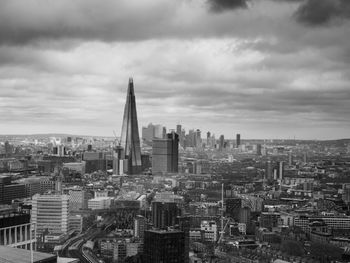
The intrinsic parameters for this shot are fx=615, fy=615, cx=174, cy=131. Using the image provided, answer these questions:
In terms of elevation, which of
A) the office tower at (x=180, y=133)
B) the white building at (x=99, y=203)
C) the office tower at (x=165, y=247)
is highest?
the office tower at (x=180, y=133)

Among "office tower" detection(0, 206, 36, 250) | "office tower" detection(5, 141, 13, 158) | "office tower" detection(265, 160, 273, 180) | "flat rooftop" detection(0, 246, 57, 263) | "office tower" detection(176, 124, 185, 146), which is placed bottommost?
"office tower" detection(0, 206, 36, 250)

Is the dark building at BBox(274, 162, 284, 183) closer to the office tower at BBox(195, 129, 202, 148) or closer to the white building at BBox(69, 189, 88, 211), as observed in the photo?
the office tower at BBox(195, 129, 202, 148)

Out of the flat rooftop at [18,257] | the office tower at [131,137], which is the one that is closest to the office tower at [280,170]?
the office tower at [131,137]

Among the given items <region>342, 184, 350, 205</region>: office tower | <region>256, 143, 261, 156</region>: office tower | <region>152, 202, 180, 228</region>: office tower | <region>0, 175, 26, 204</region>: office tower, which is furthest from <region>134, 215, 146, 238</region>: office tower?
<region>342, 184, 350, 205</region>: office tower

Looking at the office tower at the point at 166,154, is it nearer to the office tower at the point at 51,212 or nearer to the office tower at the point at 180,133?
the office tower at the point at 180,133

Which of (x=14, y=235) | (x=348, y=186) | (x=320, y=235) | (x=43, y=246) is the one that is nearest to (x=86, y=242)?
(x=43, y=246)

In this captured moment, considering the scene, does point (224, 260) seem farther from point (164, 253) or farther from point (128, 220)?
point (128, 220)
